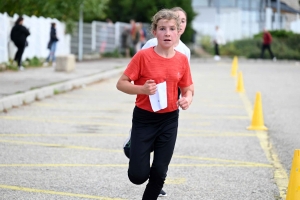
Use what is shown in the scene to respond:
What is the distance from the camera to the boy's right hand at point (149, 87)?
18.8 feet

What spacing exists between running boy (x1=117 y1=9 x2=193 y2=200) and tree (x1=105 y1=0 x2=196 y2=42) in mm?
39433

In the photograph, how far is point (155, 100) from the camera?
5.97m

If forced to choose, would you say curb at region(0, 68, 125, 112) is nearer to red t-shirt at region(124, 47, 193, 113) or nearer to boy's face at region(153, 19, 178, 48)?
red t-shirt at region(124, 47, 193, 113)

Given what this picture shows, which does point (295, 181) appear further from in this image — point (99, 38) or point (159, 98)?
point (99, 38)

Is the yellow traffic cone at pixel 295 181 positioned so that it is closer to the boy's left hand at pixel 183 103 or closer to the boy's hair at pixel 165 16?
the boy's left hand at pixel 183 103

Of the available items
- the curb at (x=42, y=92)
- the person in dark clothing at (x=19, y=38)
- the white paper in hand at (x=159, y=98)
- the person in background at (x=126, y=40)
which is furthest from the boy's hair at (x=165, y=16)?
the person in background at (x=126, y=40)

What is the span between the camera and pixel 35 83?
19.6m

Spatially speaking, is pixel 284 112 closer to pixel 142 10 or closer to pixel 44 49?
pixel 44 49

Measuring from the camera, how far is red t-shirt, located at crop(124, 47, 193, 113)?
19.7 feet

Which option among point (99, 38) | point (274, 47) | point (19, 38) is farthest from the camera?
point (274, 47)

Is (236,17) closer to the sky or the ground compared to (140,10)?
closer to the ground

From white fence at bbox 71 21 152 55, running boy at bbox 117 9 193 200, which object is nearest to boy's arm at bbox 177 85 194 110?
running boy at bbox 117 9 193 200

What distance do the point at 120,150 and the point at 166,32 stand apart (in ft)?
14.5

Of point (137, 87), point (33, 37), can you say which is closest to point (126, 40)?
point (33, 37)
